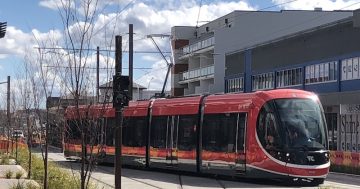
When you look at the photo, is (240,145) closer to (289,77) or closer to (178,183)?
(178,183)

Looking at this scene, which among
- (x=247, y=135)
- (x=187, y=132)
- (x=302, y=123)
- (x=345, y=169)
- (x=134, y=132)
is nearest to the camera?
(x=302, y=123)

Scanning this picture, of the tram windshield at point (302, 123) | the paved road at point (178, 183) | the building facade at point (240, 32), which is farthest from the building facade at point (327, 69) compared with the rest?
the tram windshield at point (302, 123)

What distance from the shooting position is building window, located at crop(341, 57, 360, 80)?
42.4 m

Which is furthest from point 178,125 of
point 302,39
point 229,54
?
point 229,54

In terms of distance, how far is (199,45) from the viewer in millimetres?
86312

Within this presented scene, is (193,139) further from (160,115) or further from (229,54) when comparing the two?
(229,54)

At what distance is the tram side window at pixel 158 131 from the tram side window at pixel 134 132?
74 centimetres

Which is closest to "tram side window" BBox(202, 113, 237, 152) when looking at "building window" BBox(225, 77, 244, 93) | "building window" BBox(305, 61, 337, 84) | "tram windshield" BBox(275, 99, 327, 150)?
"tram windshield" BBox(275, 99, 327, 150)

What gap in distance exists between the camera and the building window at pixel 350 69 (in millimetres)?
42406

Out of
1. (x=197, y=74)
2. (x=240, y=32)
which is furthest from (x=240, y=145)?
(x=197, y=74)

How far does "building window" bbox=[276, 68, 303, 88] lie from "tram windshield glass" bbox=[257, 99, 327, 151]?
31.0m

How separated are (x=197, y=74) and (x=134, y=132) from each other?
194ft

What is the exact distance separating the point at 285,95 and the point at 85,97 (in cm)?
968

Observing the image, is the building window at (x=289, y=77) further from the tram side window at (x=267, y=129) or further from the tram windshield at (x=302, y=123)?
the tram side window at (x=267, y=129)
